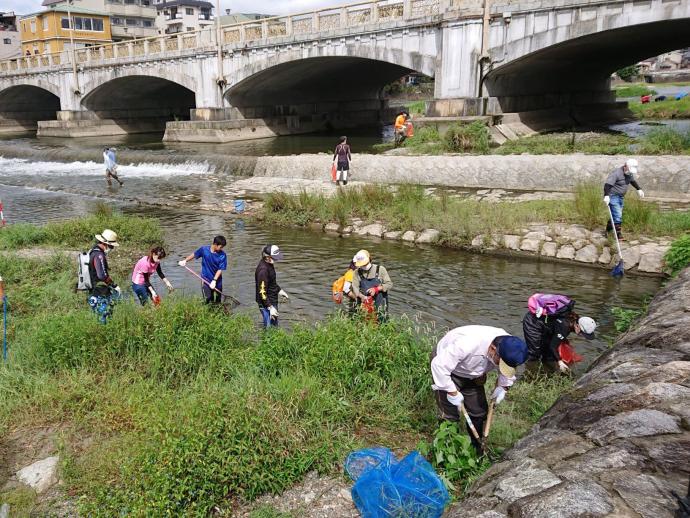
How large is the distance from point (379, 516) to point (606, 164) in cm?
1491

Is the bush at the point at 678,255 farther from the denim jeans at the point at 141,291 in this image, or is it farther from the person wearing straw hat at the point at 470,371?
the denim jeans at the point at 141,291

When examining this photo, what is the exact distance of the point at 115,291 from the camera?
336 inches

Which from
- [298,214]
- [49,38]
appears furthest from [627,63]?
[49,38]

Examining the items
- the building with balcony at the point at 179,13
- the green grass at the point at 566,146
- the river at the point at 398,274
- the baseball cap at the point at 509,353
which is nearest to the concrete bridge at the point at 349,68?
the green grass at the point at 566,146

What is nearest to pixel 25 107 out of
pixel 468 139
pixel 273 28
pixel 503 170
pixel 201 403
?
pixel 273 28

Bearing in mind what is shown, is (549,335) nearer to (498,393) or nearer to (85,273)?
(498,393)

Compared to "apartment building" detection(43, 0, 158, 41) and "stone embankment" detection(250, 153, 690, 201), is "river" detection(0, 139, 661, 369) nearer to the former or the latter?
"stone embankment" detection(250, 153, 690, 201)

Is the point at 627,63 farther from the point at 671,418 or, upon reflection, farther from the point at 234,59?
the point at 671,418

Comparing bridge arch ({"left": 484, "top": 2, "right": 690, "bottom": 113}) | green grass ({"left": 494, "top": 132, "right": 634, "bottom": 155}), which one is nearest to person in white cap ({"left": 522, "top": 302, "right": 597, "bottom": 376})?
green grass ({"left": 494, "top": 132, "right": 634, "bottom": 155})

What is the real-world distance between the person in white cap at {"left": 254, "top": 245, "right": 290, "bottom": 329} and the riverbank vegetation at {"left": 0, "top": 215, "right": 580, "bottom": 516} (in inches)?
22.2

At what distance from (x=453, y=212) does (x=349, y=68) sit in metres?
27.4

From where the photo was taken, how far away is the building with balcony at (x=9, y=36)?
2982 inches

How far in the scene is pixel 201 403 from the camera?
5.30 meters

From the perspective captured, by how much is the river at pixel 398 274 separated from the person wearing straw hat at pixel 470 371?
3.29 m
